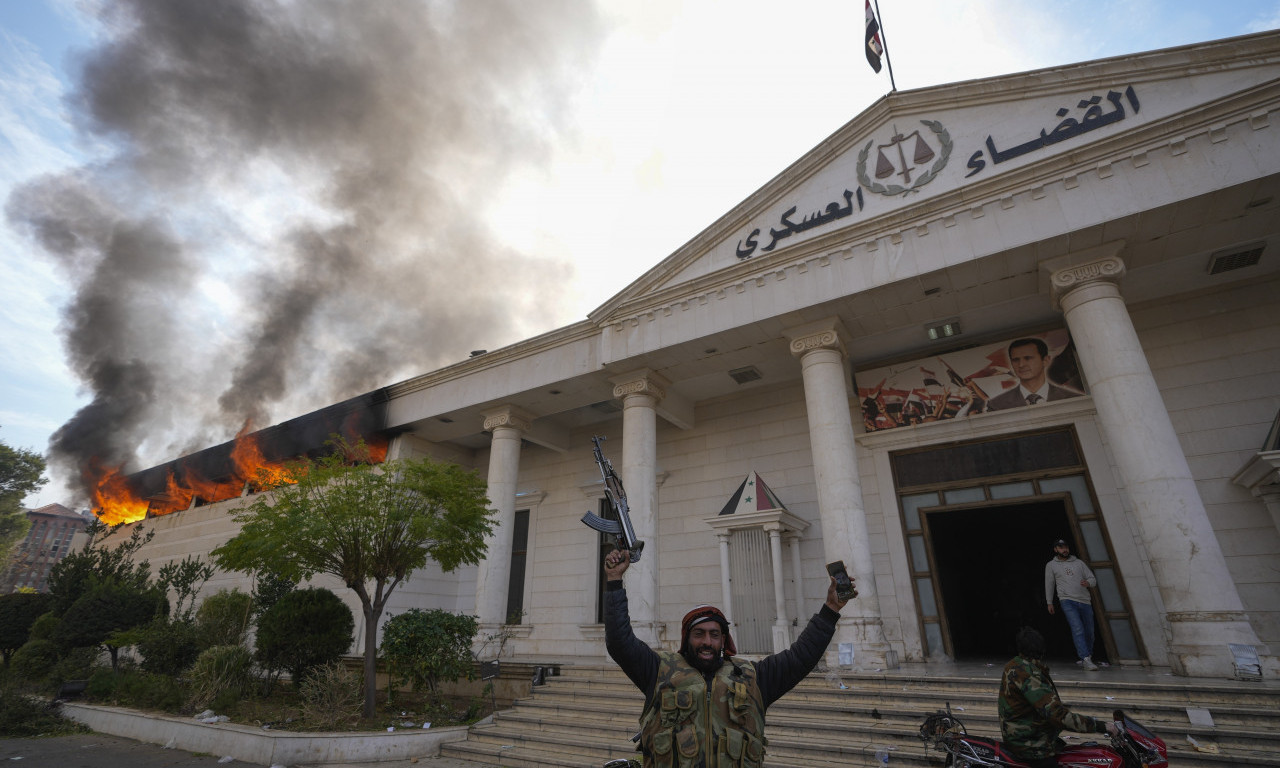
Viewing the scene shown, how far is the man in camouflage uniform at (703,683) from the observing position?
8.89 ft

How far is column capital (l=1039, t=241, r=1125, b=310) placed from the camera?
386 inches

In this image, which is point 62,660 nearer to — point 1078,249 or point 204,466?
point 204,466

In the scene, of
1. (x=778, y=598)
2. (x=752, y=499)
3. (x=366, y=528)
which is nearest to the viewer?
(x=366, y=528)

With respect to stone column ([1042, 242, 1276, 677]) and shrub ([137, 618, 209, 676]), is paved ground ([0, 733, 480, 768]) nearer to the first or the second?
shrub ([137, 618, 209, 676])

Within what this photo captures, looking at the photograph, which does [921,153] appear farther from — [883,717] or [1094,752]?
[1094,752]

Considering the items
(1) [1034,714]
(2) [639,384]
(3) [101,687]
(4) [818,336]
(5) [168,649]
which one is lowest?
(3) [101,687]

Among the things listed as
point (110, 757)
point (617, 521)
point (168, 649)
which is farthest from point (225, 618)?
point (617, 521)

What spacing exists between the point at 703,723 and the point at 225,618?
56.9ft

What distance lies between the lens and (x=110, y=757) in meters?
8.98

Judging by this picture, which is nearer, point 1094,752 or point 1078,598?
point 1094,752

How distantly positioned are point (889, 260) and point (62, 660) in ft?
69.0

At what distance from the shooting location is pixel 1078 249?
9.97 meters

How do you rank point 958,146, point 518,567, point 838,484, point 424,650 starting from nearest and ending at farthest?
point 424,650 → point 838,484 → point 958,146 → point 518,567

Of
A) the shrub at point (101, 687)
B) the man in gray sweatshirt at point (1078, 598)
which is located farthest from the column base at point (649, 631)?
the shrub at point (101, 687)
